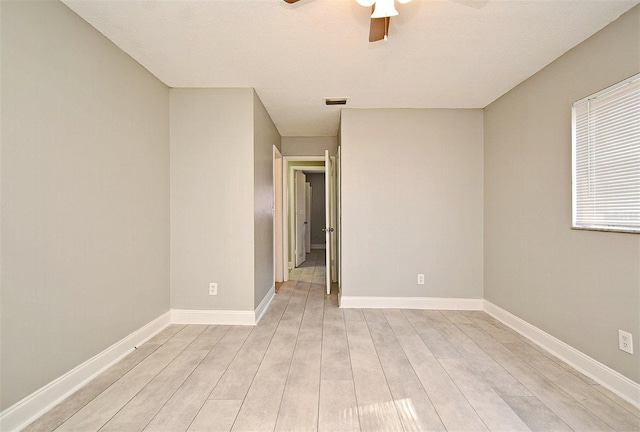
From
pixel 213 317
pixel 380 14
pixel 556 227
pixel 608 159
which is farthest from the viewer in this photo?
pixel 213 317

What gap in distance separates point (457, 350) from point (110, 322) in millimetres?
2717

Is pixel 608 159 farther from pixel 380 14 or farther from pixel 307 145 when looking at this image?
pixel 307 145

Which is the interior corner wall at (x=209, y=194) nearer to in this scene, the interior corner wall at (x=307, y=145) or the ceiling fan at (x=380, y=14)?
the ceiling fan at (x=380, y=14)

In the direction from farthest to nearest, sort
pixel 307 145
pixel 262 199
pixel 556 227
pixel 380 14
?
pixel 307 145 < pixel 262 199 < pixel 556 227 < pixel 380 14

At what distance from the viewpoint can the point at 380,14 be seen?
1.61 metres

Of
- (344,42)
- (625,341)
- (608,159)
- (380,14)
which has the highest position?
(344,42)

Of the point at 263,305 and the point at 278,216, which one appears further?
the point at 278,216

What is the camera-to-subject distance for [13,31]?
1.46 m

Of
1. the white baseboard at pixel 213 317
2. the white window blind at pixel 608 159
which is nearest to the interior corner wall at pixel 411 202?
the white baseboard at pixel 213 317

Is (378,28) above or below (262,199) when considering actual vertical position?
above

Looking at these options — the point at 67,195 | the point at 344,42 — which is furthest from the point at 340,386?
the point at 344,42

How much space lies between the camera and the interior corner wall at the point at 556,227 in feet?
5.89

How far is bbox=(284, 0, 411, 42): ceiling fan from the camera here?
1577mm

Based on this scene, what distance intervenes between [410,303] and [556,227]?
1.68m
